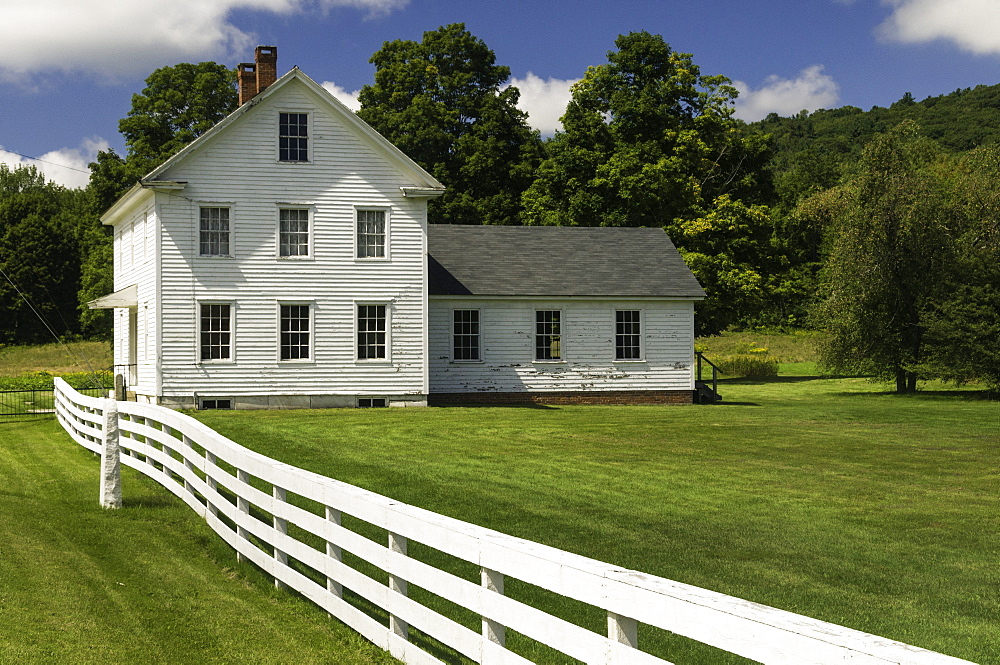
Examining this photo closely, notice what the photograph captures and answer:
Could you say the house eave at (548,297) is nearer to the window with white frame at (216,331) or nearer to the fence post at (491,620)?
the window with white frame at (216,331)

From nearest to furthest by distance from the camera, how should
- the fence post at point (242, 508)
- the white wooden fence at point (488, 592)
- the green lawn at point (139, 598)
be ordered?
the white wooden fence at point (488, 592)
the green lawn at point (139, 598)
the fence post at point (242, 508)

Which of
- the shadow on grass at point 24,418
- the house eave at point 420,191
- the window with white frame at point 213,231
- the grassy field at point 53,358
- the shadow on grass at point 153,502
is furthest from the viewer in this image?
the grassy field at point 53,358

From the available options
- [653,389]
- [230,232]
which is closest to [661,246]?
[653,389]

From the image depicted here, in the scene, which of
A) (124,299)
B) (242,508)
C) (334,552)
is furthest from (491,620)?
(124,299)

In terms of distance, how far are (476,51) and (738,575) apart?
52998 mm

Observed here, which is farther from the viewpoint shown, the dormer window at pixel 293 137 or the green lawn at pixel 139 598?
the dormer window at pixel 293 137

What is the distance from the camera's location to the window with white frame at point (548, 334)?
32094mm

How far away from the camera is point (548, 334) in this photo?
3225 cm

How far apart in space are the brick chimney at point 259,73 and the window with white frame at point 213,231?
4.60 metres

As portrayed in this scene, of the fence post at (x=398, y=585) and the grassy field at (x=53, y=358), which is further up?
the grassy field at (x=53, y=358)

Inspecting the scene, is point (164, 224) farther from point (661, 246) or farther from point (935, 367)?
point (935, 367)

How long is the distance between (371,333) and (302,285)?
2.37 m

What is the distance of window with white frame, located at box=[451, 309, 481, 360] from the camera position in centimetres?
3148

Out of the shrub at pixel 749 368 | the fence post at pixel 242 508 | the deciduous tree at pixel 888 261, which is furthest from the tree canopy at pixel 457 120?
the fence post at pixel 242 508
